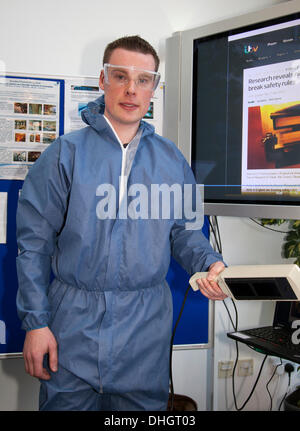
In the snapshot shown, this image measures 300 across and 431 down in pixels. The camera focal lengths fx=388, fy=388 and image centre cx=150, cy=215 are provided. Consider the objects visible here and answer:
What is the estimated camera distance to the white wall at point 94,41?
6.21 ft

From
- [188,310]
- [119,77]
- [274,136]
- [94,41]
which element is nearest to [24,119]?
[94,41]

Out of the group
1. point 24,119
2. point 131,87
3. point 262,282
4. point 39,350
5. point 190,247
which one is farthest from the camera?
point 24,119

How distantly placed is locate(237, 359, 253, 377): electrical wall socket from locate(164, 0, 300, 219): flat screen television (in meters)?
0.92

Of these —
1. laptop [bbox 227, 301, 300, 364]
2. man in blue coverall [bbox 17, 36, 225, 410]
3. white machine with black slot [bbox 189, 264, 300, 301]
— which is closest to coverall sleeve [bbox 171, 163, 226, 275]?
man in blue coverall [bbox 17, 36, 225, 410]

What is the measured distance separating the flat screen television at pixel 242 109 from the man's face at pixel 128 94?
0.42 m

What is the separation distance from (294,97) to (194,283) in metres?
0.86

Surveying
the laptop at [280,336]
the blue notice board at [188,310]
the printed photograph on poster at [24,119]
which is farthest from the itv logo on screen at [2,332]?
the laptop at [280,336]

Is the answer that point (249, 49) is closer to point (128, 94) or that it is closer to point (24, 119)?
point (128, 94)

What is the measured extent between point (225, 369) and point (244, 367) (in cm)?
11

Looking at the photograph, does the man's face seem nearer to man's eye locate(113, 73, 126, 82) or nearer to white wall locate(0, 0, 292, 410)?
man's eye locate(113, 73, 126, 82)

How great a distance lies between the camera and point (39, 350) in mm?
1314

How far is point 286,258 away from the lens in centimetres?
211

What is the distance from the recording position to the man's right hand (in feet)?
4.31

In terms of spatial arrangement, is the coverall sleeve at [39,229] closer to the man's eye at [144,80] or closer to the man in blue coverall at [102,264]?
the man in blue coverall at [102,264]
